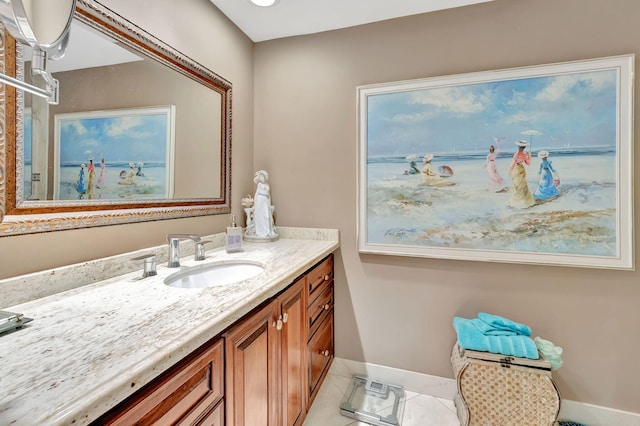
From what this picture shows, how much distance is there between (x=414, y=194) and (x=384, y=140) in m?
0.39

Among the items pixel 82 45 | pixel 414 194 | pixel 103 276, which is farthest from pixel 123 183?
pixel 414 194

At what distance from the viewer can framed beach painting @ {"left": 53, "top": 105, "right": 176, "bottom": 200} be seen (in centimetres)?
100

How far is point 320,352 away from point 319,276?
1.58ft

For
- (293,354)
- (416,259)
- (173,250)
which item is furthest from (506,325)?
(173,250)

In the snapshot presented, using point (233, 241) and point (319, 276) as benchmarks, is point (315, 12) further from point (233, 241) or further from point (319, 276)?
point (319, 276)

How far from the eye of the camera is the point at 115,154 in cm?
116

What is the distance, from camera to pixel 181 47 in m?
1.46

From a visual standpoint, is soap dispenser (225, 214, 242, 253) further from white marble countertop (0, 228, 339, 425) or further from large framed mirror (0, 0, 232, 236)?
white marble countertop (0, 228, 339, 425)

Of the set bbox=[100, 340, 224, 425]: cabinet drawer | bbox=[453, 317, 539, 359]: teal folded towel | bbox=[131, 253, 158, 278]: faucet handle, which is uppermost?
bbox=[131, 253, 158, 278]: faucet handle

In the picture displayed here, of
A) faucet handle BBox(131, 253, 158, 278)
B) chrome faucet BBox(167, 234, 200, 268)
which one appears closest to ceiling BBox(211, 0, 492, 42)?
chrome faucet BBox(167, 234, 200, 268)

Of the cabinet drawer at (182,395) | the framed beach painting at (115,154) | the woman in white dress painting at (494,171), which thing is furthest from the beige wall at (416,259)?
the cabinet drawer at (182,395)

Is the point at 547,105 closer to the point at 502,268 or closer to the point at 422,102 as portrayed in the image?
the point at 422,102

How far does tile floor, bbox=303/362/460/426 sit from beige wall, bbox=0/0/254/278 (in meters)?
1.23

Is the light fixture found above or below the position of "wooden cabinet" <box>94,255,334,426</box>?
above
